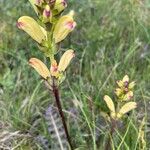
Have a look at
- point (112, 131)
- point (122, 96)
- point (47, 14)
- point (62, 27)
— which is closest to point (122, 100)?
point (122, 96)

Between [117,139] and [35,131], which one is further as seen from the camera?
[35,131]

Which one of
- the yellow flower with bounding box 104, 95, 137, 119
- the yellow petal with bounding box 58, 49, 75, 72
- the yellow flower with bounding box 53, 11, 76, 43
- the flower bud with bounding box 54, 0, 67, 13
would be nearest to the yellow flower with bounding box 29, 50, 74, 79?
the yellow petal with bounding box 58, 49, 75, 72

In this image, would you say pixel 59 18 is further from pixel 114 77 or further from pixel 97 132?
pixel 114 77

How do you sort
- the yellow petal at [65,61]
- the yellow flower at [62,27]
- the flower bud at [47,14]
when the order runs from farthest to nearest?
1. the yellow petal at [65,61]
2. the yellow flower at [62,27]
3. the flower bud at [47,14]

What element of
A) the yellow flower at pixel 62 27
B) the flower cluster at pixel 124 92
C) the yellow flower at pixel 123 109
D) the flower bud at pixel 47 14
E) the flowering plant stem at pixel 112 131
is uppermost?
the flower bud at pixel 47 14

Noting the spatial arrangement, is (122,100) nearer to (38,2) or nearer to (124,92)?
(124,92)

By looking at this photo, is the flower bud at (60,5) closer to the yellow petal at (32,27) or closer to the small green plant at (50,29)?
the small green plant at (50,29)

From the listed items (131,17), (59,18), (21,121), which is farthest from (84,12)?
(59,18)

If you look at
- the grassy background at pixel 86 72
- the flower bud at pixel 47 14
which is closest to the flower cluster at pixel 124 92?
the grassy background at pixel 86 72
